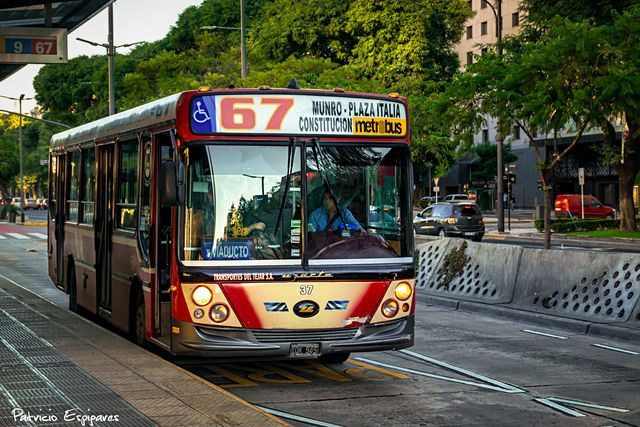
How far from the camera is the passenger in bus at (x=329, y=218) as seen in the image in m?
10.7

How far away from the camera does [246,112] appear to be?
35.5 feet

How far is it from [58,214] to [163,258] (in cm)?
758

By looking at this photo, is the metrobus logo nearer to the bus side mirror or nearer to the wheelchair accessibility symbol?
the bus side mirror

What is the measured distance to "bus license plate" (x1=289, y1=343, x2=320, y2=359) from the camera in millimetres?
10555

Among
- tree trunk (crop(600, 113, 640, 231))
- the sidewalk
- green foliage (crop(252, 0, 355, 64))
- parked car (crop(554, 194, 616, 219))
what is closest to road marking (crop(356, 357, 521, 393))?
the sidewalk

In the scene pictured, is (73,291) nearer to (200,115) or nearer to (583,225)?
(200,115)

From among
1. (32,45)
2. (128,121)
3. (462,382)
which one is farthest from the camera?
(32,45)

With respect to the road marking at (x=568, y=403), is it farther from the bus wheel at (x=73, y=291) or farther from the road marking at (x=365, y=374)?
the bus wheel at (x=73, y=291)

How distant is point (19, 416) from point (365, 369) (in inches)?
187

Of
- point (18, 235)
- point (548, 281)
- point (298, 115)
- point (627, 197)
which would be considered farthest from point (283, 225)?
point (18, 235)

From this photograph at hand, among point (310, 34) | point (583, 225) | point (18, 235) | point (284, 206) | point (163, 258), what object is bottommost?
point (18, 235)

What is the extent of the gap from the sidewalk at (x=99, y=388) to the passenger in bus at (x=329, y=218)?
1.92 meters

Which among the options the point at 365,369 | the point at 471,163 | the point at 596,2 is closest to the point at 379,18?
the point at 596,2

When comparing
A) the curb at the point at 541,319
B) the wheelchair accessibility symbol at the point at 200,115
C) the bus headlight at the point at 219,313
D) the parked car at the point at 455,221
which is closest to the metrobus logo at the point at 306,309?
the bus headlight at the point at 219,313
